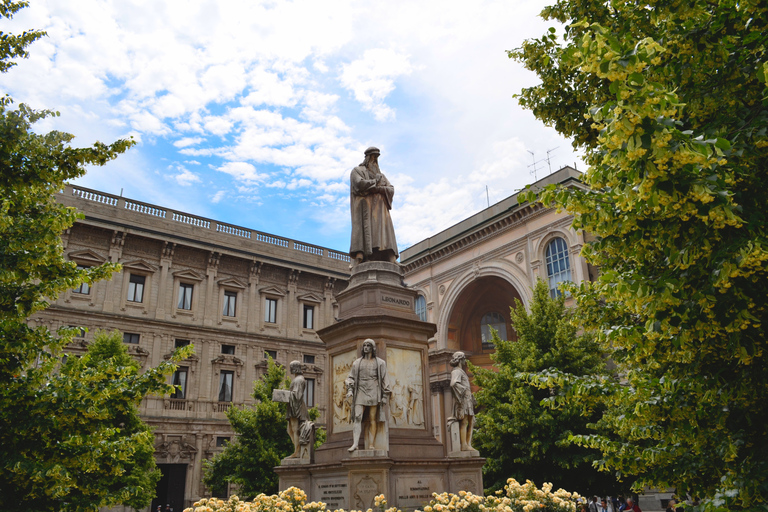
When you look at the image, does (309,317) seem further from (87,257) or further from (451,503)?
(451,503)

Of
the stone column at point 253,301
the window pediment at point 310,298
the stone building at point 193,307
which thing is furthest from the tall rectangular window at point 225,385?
the window pediment at point 310,298

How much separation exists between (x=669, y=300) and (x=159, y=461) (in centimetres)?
3230

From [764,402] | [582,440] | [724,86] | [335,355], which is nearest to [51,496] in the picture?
[335,355]

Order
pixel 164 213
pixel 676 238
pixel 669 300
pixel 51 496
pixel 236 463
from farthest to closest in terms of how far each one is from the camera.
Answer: pixel 164 213
pixel 236 463
pixel 51 496
pixel 676 238
pixel 669 300

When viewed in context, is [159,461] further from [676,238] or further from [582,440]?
[676,238]

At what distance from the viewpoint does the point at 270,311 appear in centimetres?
3900

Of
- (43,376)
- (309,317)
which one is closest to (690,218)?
(43,376)

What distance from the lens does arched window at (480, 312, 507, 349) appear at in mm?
39656

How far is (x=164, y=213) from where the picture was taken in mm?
36562

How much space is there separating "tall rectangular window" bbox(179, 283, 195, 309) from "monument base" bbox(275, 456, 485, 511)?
27.4 metres

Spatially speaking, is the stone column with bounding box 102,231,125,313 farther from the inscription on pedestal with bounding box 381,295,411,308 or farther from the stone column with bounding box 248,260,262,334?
the inscription on pedestal with bounding box 381,295,411,308

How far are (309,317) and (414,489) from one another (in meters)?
31.9

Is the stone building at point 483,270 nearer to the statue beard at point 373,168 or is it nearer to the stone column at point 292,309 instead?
the stone column at point 292,309

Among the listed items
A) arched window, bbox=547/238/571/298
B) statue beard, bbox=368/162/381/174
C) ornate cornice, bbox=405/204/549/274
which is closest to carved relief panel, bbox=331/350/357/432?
statue beard, bbox=368/162/381/174
